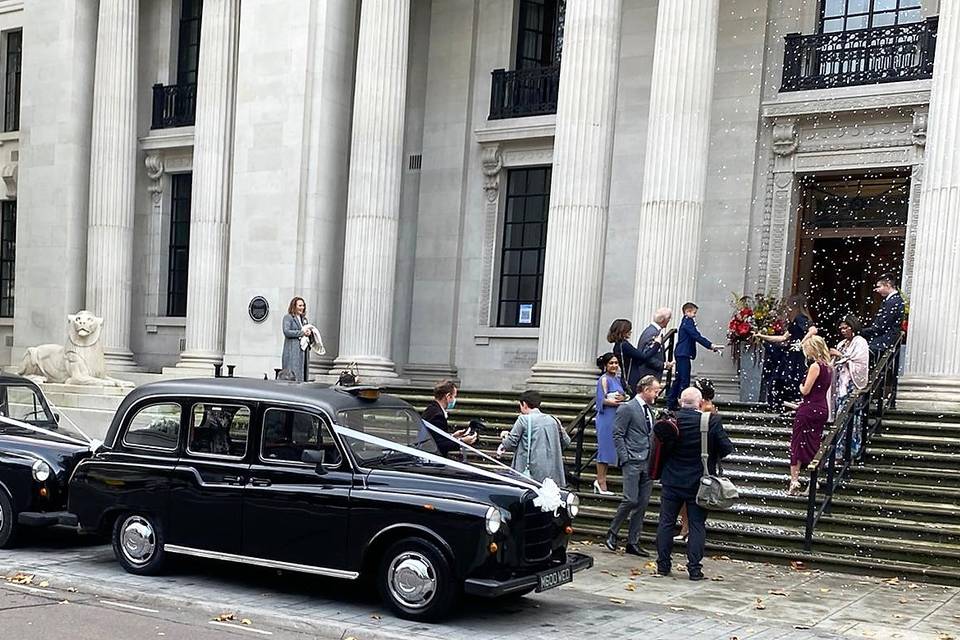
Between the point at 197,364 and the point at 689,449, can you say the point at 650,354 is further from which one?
the point at 197,364

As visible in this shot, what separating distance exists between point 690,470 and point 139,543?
494 centimetres

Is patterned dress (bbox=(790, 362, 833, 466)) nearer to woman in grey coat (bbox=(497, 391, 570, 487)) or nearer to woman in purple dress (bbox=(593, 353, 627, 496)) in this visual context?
woman in purple dress (bbox=(593, 353, 627, 496))

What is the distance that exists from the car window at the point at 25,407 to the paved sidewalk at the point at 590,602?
1.58 metres

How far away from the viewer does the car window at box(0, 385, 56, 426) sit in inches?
417

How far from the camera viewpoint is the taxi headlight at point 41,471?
953cm

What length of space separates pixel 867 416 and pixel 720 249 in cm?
604

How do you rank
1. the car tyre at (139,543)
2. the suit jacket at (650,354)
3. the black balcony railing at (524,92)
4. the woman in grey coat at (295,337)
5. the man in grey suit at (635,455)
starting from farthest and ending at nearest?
1. the black balcony railing at (524,92)
2. the woman in grey coat at (295,337)
3. the suit jacket at (650,354)
4. the man in grey suit at (635,455)
5. the car tyre at (139,543)

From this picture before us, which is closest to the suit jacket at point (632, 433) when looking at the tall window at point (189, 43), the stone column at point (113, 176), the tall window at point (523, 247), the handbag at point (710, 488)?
the handbag at point (710, 488)

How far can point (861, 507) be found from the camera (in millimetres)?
10805

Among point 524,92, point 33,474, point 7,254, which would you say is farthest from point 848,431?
point 7,254

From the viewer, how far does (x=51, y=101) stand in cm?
2280

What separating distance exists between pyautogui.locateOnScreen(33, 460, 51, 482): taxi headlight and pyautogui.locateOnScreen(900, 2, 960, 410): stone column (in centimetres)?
1024

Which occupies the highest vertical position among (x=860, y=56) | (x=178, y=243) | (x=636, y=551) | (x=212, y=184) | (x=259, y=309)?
(x=860, y=56)

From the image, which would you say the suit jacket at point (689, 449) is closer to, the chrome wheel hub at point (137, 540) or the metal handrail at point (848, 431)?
the metal handrail at point (848, 431)
